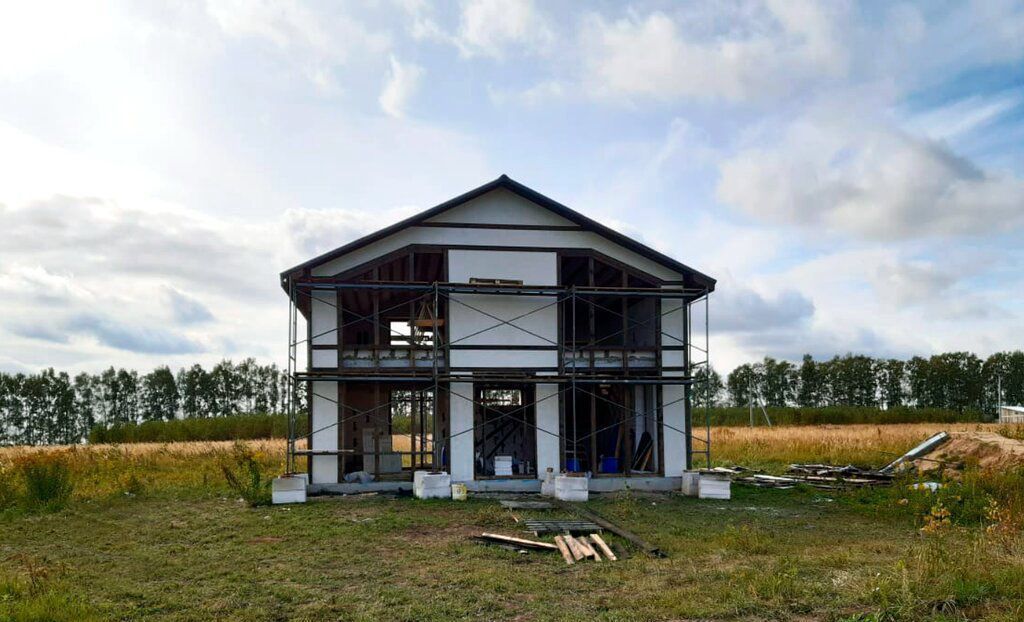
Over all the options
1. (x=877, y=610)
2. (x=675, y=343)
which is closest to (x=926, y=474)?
(x=675, y=343)

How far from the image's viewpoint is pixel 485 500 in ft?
57.8

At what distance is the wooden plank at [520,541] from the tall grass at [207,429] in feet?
124

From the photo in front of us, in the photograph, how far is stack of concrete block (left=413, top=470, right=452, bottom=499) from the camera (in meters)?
17.8

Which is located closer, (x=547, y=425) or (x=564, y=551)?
(x=564, y=551)

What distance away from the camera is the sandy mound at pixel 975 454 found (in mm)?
20281

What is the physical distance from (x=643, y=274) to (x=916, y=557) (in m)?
12.0

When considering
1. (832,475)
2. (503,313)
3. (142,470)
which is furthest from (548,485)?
(142,470)

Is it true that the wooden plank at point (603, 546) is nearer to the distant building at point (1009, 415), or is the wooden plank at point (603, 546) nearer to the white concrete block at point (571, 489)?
the white concrete block at point (571, 489)

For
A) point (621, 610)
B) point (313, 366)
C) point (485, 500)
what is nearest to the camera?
point (621, 610)

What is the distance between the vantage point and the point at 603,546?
38.5 feet

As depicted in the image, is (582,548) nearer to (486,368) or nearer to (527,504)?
(527,504)

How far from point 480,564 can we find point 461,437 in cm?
861

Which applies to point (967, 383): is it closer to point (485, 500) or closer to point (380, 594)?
point (485, 500)

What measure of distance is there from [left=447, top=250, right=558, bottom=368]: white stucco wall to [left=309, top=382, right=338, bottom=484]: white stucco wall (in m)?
3.15
